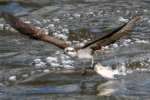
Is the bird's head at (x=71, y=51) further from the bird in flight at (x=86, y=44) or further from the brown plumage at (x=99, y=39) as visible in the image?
the brown plumage at (x=99, y=39)

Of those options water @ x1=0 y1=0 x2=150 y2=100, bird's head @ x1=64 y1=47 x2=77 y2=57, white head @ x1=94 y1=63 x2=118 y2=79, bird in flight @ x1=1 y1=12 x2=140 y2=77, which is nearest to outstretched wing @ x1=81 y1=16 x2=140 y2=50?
bird in flight @ x1=1 y1=12 x2=140 y2=77

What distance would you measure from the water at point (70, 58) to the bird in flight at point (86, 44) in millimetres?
403

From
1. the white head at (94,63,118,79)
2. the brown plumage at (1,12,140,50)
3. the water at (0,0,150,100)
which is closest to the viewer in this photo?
the brown plumage at (1,12,140,50)

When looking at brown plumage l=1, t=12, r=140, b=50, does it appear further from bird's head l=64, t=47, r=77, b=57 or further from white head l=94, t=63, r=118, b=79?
white head l=94, t=63, r=118, b=79

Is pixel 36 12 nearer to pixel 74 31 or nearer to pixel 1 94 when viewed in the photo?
pixel 74 31

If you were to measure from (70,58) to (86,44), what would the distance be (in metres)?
1.24

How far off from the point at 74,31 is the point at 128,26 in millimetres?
3162

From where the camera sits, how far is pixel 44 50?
331 inches

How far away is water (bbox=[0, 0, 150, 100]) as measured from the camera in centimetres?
648

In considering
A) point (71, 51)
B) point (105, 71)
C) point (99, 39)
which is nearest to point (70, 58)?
point (105, 71)

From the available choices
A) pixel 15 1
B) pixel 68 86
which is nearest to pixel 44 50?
pixel 68 86

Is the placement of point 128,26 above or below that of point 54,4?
above

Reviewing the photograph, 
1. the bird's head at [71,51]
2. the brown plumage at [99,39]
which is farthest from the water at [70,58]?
the brown plumage at [99,39]

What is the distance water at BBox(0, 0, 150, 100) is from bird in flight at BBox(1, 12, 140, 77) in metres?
0.40
